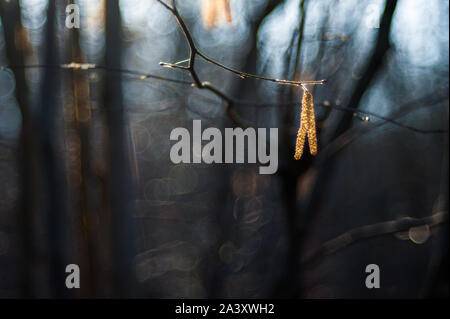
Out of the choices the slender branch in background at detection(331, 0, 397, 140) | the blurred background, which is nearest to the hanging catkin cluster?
the blurred background

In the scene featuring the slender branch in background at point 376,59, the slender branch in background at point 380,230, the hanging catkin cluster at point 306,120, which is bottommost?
the slender branch in background at point 380,230

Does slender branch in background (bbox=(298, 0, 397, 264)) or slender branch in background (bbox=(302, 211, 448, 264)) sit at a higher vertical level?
slender branch in background (bbox=(298, 0, 397, 264))

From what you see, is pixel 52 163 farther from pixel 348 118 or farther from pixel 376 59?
pixel 376 59

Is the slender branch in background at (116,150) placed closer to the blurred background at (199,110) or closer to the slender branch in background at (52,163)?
the blurred background at (199,110)

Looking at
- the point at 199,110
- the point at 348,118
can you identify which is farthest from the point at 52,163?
the point at 348,118

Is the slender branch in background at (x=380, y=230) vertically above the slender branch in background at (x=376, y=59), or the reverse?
the slender branch in background at (x=376, y=59)

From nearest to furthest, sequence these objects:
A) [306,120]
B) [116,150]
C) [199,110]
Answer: [306,120] < [116,150] < [199,110]

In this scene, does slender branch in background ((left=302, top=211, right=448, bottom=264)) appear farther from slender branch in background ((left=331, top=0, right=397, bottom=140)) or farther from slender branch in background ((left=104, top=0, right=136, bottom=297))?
slender branch in background ((left=104, top=0, right=136, bottom=297))

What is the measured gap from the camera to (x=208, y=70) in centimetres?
282

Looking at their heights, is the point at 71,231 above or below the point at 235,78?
below

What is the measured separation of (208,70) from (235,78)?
0.78m

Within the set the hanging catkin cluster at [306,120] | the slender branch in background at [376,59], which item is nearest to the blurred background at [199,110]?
the slender branch in background at [376,59]

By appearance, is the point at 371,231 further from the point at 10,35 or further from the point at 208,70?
the point at 10,35
